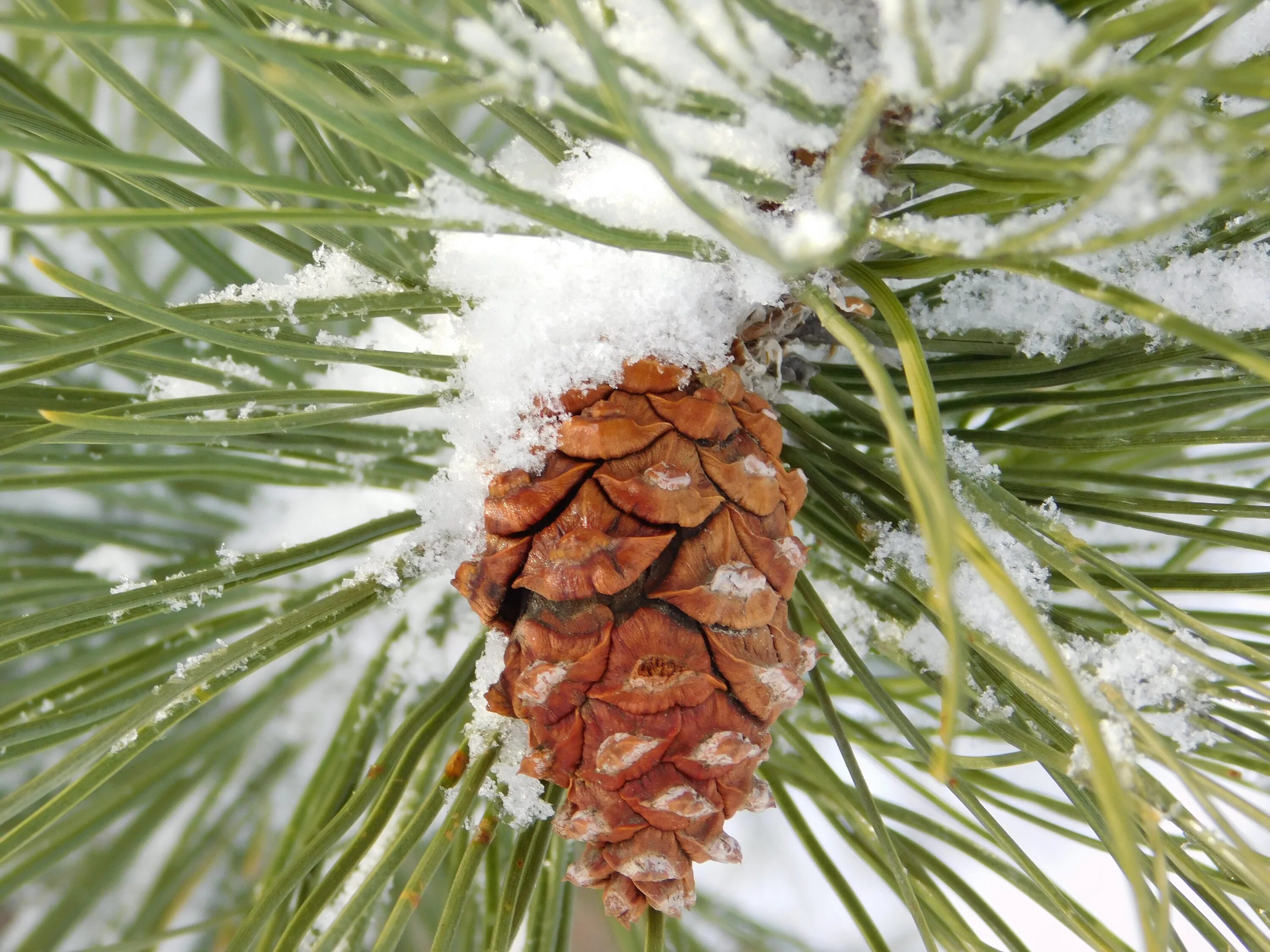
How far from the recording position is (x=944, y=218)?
0.33m

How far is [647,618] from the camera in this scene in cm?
35

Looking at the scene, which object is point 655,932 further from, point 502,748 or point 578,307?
point 578,307

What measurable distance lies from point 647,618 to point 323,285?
0.21 metres

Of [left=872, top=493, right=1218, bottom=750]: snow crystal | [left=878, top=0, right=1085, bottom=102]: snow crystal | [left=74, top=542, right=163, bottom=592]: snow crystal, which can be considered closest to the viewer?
[left=878, top=0, right=1085, bottom=102]: snow crystal

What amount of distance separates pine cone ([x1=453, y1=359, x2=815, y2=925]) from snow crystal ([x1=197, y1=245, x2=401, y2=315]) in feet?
0.37

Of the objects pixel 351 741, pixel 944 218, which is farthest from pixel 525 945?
pixel 944 218

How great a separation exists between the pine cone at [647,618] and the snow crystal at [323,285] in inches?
4.5

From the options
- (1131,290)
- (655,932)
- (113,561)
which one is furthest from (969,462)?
(113,561)

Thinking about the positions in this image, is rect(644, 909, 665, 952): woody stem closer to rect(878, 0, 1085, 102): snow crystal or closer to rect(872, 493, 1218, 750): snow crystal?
rect(872, 493, 1218, 750): snow crystal

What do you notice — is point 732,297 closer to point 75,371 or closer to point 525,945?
point 525,945

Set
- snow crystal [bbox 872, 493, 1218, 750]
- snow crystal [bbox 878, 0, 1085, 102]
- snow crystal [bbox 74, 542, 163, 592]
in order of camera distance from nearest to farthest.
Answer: snow crystal [bbox 878, 0, 1085, 102] → snow crystal [bbox 872, 493, 1218, 750] → snow crystal [bbox 74, 542, 163, 592]

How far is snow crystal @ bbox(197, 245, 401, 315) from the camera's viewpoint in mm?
366

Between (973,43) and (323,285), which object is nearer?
(973,43)

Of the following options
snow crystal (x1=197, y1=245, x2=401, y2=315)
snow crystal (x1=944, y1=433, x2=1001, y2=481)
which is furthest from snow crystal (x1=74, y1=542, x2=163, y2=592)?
snow crystal (x1=944, y1=433, x2=1001, y2=481)
